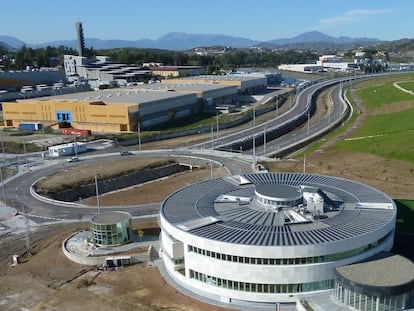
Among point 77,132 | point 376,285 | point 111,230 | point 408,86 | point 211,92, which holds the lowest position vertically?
point 111,230

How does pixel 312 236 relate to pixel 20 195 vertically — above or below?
above

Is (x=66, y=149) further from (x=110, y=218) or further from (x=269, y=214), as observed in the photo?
(x=269, y=214)

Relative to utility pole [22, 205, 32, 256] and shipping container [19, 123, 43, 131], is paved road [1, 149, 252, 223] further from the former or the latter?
shipping container [19, 123, 43, 131]

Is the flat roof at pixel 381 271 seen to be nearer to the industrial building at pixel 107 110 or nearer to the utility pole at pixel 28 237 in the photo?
the utility pole at pixel 28 237

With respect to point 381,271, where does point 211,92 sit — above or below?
above

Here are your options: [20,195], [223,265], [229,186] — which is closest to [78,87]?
[20,195]

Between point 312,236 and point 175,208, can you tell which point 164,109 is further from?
point 312,236

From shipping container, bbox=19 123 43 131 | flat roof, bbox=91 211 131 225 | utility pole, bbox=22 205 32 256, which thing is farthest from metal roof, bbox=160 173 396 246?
shipping container, bbox=19 123 43 131

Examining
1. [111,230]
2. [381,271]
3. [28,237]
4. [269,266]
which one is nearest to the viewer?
[381,271]

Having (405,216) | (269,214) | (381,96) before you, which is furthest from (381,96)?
(269,214)
